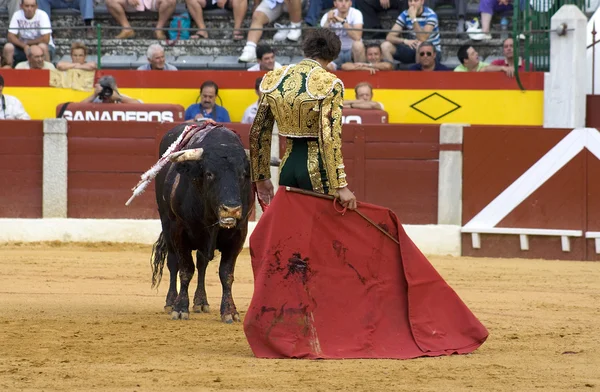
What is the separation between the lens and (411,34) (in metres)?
12.2

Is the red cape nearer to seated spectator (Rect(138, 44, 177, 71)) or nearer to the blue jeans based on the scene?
seated spectator (Rect(138, 44, 177, 71))

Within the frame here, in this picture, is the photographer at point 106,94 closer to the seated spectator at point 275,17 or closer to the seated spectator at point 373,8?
the seated spectator at point 275,17

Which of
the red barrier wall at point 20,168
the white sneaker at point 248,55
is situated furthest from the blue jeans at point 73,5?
the red barrier wall at point 20,168

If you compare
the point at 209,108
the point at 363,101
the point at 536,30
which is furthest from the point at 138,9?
the point at 536,30

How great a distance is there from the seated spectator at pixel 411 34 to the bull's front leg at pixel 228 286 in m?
6.14

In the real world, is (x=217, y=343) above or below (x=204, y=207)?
below

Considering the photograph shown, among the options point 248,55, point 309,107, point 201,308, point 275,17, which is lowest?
point 201,308

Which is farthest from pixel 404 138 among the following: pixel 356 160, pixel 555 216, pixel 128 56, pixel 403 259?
pixel 403 259

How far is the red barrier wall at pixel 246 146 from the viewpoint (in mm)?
10414

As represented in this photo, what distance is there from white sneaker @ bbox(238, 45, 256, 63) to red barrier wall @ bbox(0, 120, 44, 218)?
2691 mm

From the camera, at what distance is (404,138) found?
10.4 m

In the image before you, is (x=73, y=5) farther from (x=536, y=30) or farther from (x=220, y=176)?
(x=220, y=176)

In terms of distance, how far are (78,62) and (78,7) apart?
82.5 inches

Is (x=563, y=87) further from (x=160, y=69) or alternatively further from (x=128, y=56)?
(x=128, y=56)
